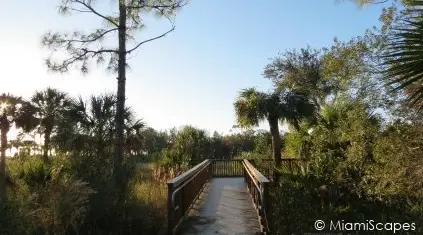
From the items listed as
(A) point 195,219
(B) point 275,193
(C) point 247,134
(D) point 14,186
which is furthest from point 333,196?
(C) point 247,134

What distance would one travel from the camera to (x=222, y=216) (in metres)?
9.66

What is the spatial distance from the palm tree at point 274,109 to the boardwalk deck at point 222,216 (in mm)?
7827

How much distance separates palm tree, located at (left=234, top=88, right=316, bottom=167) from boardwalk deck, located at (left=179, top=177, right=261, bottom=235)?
7.83 metres

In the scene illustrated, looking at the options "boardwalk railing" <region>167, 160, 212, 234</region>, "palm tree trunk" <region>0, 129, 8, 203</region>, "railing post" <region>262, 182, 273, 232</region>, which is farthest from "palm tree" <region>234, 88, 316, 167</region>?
"railing post" <region>262, 182, 273, 232</region>

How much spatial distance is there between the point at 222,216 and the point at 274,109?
38.7ft

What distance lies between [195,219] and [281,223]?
A: 221 cm

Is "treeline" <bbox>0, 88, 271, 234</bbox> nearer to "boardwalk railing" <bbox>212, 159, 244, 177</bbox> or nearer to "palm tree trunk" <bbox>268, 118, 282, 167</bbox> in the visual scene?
"boardwalk railing" <bbox>212, 159, 244, 177</bbox>

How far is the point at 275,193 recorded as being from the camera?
568 inches

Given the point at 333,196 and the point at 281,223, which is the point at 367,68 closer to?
the point at 333,196

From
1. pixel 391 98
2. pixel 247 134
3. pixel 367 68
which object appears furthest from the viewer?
pixel 247 134

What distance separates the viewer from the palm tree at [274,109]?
68.5ft

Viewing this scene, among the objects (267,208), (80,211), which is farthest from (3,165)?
(267,208)

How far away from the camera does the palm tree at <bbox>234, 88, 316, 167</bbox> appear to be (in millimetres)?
20881

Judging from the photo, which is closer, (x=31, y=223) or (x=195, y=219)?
(x=31, y=223)
